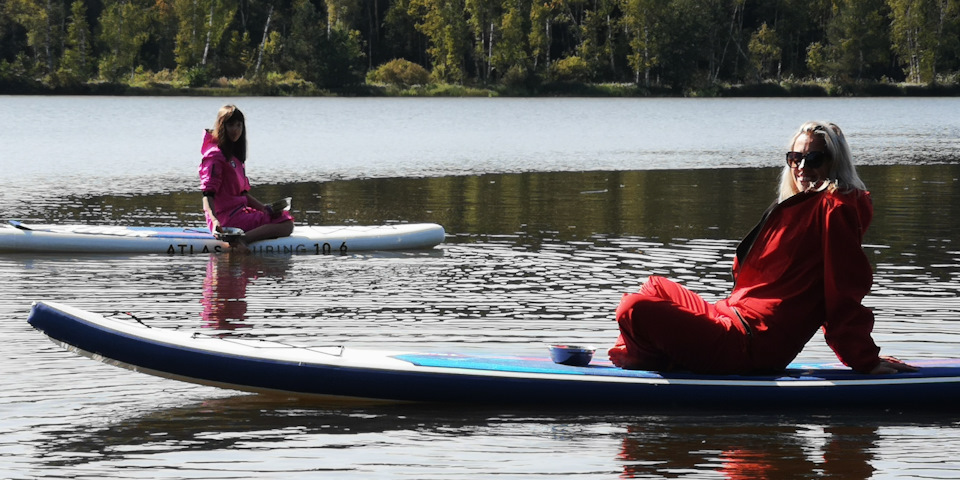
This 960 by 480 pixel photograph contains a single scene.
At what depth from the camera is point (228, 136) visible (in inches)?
475

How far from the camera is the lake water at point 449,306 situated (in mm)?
6191

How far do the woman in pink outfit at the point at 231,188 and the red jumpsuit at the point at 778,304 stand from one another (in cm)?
637

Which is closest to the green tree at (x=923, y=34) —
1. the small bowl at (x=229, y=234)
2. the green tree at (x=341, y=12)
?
the green tree at (x=341, y=12)

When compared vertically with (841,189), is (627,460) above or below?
below

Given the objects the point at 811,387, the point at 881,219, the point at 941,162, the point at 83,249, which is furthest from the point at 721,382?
the point at 941,162

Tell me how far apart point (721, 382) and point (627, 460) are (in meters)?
0.70

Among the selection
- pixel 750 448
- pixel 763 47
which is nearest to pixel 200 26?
pixel 763 47

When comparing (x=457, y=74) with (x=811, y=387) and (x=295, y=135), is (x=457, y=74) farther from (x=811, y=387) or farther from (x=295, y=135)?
(x=811, y=387)

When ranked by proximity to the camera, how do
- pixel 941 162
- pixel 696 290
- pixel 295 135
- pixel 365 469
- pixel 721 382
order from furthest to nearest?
1. pixel 295 135
2. pixel 941 162
3. pixel 696 290
4. pixel 721 382
5. pixel 365 469

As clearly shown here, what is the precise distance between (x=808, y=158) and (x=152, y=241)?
8.35m

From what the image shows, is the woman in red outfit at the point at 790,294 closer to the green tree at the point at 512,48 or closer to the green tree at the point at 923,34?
the green tree at the point at 512,48

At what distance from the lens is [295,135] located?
40.6 m

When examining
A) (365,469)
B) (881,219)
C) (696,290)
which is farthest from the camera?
(881,219)

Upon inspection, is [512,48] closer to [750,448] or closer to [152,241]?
[152,241]
